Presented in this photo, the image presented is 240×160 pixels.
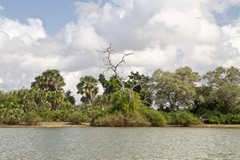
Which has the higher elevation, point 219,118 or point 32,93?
point 32,93

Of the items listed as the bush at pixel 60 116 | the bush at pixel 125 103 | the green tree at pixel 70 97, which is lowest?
the bush at pixel 60 116

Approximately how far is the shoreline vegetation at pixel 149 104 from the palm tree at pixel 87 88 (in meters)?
9.69

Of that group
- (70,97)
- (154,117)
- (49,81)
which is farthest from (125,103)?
(70,97)

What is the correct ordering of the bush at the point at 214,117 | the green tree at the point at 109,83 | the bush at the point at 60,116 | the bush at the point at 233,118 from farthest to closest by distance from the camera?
the green tree at the point at 109,83, the bush at the point at 214,117, the bush at the point at 60,116, the bush at the point at 233,118

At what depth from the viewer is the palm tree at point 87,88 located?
103 m

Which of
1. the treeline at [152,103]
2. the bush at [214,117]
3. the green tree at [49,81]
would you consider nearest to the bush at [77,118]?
the treeline at [152,103]

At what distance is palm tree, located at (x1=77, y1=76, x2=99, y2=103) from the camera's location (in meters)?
103

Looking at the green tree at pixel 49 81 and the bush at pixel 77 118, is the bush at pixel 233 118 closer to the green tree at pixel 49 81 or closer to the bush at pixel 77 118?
the bush at pixel 77 118

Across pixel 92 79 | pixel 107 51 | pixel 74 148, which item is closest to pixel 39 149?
pixel 74 148

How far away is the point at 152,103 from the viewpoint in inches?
3462

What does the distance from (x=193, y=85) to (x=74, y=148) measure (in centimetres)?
5792

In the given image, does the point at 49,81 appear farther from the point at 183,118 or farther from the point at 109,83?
the point at 183,118

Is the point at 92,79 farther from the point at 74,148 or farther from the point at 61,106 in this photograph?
the point at 74,148

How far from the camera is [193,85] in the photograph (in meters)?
85.5
